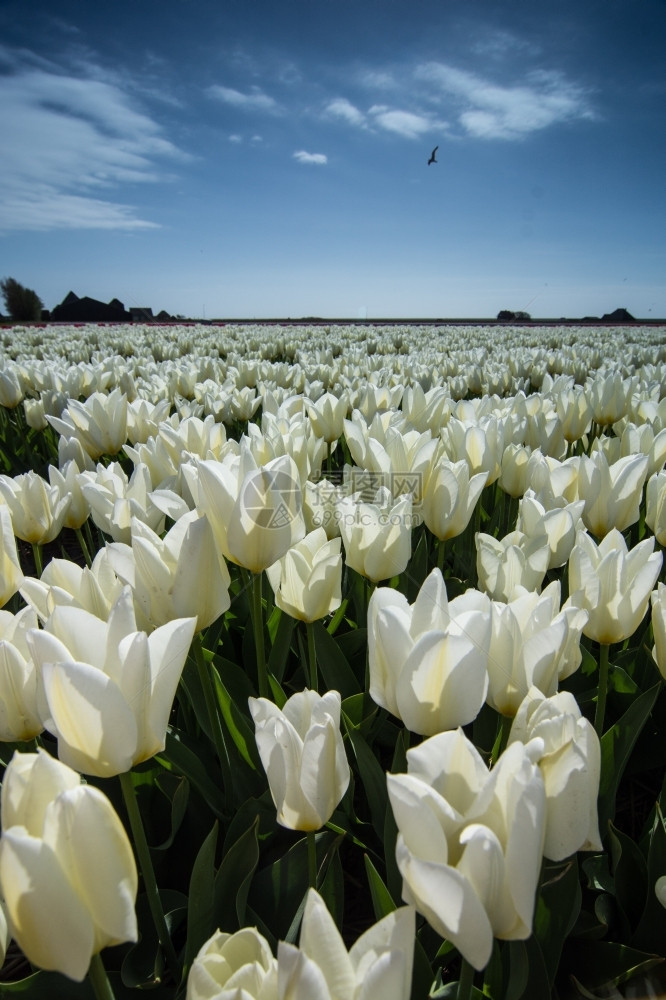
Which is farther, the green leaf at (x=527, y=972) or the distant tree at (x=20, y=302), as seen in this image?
the distant tree at (x=20, y=302)

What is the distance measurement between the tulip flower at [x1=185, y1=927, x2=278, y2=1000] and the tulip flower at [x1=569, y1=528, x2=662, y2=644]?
776 millimetres

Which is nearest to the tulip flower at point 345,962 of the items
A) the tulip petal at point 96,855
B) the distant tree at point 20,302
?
the tulip petal at point 96,855

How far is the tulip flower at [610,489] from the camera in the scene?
160cm

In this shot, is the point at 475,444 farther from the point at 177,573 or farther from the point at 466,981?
the point at 466,981

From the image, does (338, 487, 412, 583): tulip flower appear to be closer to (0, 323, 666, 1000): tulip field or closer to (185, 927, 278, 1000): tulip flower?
(0, 323, 666, 1000): tulip field

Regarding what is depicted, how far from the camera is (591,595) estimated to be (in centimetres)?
115

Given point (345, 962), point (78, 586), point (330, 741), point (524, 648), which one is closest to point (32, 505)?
point (78, 586)

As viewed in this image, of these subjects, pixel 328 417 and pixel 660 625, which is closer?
pixel 660 625

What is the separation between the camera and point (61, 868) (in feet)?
1.86

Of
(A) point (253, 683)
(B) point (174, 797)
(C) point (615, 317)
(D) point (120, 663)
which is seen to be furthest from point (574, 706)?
(C) point (615, 317)

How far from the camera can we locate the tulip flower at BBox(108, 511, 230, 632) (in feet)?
3.27

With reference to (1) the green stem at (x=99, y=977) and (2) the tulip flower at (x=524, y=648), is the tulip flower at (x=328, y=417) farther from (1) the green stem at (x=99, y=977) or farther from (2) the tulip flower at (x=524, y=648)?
Answer: (1) the green stem at (x=99, y=977)

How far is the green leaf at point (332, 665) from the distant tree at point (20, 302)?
50716 mm

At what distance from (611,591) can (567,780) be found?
581 millimetres
